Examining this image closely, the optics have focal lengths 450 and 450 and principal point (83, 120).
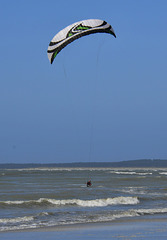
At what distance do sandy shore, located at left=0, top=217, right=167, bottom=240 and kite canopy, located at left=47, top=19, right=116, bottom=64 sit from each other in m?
10.7

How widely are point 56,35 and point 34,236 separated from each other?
13371 millimetres

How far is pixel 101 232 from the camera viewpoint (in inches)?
677

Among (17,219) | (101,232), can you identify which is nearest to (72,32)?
(17,219)

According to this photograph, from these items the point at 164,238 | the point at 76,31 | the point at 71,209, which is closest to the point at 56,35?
the point at 76,31

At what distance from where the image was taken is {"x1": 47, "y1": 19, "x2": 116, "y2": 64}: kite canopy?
25875 millimetres

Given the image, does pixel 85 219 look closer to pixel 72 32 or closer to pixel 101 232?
pixel 101 232

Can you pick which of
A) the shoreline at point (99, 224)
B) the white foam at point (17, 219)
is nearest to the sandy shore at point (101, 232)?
the shoreline at point (99, 224)

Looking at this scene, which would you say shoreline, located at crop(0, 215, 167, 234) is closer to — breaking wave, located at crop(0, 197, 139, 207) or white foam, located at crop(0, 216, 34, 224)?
white foam, located at crop(0, 216, 34, 224)

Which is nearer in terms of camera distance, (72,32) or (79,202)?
(72,32)

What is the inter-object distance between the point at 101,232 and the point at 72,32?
12937 mm

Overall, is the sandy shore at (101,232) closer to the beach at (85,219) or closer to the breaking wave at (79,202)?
the beach at (85,219)

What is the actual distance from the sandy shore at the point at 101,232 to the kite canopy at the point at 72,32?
1068 centimetres

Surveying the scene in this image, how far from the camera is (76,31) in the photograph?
85.5 feet

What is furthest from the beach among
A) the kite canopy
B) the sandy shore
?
the kite canopy
